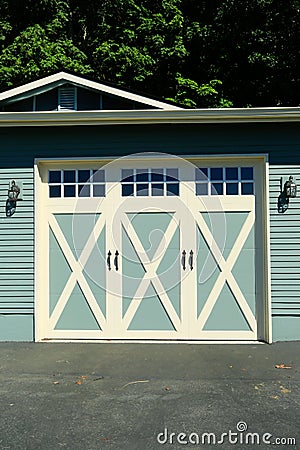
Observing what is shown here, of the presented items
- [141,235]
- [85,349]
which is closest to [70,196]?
[141,235]

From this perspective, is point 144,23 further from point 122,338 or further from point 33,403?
point 33,403

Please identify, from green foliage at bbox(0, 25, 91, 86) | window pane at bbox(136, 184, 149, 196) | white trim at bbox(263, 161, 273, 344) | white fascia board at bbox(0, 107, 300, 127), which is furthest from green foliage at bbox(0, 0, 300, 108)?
white trim at bbox(263, 161, 273, 344)

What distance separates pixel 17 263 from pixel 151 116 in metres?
2.54

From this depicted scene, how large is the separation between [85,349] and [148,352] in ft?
2.55

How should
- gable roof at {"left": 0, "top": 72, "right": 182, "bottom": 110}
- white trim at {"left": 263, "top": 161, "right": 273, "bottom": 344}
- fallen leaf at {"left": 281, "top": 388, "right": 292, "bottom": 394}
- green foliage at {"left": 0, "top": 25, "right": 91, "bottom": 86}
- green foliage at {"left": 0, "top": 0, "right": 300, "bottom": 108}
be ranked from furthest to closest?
green foliage at {"left": 0, "top": 0, "right": 300, "bottom": 108}, green foliage at {"left": 0, "top": 25, "right": 91, "bottom": 86}, gable roof at {"left": 0, "top": 72, "right": 182, "bottom": 110}, white trim at {"left": 263, "top": 161, "right": 273, "bottom": 344}, fallen leaf at {"left": 281, "top": 388, "right": 292, "bottom": 394}

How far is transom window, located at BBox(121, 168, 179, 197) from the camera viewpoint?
18.8 ft

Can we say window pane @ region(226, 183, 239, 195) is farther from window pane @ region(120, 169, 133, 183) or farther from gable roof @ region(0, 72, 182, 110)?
gable roof @ region(0, 72, 182, 110)

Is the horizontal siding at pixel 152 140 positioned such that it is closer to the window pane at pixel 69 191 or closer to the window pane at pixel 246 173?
the window pane at pixel 246 173

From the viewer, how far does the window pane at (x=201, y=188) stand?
225 inches

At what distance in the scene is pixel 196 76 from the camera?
14.7m

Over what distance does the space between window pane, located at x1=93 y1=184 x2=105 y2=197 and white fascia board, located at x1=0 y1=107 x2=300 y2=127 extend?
81 cm

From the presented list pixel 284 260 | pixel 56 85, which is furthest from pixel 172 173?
pixel 56 85

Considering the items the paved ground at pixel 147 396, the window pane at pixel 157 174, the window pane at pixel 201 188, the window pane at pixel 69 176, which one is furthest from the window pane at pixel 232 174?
the paved ground at pixel 147 396

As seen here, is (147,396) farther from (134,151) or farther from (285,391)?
(134,151)
